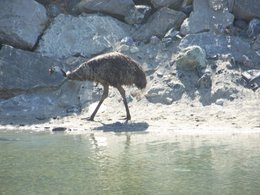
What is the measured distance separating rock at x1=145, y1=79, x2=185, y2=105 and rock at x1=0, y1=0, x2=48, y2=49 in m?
3.65

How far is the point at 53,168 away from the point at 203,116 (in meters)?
5.43

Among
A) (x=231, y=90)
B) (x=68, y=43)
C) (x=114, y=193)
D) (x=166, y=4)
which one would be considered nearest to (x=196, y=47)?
(x=231, y=90)

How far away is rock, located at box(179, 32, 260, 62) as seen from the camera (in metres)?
15.9

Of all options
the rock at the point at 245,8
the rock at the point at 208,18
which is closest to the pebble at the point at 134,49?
the rock at the point at 208,18

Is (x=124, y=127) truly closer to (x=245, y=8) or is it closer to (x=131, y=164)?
(x=131, y=164)

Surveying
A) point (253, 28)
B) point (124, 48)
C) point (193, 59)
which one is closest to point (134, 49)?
point (124, 48)

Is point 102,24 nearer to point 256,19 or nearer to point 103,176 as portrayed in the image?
point 256,19

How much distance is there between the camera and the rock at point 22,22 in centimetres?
1648

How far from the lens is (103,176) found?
8.61 meters

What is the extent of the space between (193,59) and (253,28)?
2.18m

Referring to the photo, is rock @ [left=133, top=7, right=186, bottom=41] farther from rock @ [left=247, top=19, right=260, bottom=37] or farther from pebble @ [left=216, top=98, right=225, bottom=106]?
pebble @ [left=216, top=98, right=225, bottom=106]

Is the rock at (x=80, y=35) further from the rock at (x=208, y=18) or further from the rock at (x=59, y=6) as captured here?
the rock at (x=208, y=18)

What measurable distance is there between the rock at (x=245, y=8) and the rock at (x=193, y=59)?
6.91ft

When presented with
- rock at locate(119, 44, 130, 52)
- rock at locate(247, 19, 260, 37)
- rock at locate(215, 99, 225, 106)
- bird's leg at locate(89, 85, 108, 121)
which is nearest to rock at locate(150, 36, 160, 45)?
rock at locate(119, 44, 130, 52)
